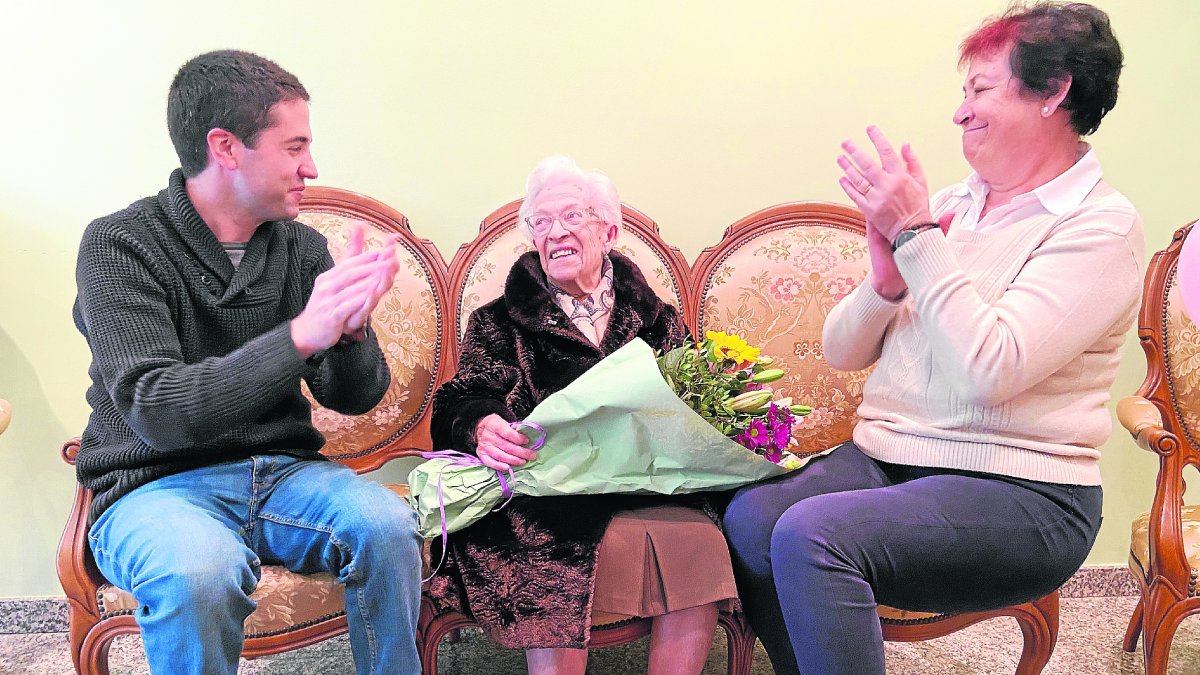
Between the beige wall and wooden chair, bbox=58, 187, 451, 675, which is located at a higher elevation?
the beige wall

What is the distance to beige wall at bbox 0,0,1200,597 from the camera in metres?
2.36

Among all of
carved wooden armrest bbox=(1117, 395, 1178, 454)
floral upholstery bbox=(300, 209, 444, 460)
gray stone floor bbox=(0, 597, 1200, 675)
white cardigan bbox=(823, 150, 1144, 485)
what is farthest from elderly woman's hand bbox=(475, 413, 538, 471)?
carved wooden armrest bbox=(1117, 395, 1178, 454)

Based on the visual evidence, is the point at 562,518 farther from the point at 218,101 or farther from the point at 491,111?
the point at 491,111

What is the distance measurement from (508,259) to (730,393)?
790 millimetres

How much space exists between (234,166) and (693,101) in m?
1.24

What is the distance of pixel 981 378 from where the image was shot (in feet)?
4.98

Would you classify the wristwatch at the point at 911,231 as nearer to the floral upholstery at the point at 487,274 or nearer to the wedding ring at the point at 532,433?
the wedding ring at the point at 532,433

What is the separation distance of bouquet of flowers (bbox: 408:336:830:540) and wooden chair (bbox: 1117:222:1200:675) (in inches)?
34.1

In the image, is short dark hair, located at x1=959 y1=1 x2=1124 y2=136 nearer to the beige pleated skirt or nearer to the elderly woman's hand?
the beige pleated skirt

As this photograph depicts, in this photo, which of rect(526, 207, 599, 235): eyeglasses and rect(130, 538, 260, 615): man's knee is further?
rect(526, 207, 599, 235): eyeglasses

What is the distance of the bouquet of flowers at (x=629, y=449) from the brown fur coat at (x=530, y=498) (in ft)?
0.17

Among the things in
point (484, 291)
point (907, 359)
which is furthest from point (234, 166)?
point (907, 359)

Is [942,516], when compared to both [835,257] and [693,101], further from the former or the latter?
[693,101]

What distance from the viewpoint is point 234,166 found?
174 cm
